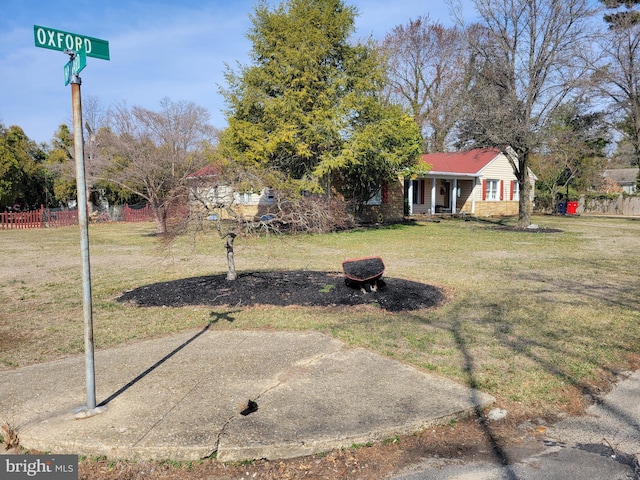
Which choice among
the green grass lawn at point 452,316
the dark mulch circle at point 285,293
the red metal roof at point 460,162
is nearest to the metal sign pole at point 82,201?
the green grass lawn at point 452,316

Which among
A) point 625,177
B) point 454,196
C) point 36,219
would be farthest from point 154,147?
point 625,177

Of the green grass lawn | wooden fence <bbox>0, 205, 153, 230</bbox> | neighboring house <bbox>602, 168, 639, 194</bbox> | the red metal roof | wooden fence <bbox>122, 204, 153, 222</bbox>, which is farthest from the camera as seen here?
neighboring house <bbox>602, 168, 639, 194</bbox>

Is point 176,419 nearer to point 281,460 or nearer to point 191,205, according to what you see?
point 281,460

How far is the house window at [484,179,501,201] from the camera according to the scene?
31906 mm

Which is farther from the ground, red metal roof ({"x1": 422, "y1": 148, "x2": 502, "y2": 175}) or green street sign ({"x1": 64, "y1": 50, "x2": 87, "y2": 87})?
red metal roof ({"x1": 422, "y1": 148, "x2": 502, "y2": 175})

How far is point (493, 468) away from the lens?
9.47 ft

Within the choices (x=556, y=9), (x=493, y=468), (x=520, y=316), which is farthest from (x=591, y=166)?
(x=493, y=468)

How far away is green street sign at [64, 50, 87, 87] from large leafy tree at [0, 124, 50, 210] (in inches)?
1238

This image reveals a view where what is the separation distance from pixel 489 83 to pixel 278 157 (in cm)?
952

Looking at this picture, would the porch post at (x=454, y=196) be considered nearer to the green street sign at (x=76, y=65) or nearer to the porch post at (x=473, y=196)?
the porch post at (x=473, y=196)

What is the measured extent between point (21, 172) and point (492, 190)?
33.3m

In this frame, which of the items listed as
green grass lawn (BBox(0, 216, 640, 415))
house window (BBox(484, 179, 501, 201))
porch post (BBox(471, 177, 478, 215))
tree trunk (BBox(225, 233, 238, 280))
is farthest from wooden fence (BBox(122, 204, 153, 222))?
tree trunk (BBox(225, 233, 238, 280))

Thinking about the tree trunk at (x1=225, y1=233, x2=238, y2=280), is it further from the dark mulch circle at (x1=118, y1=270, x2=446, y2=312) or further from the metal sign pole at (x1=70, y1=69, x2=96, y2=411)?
the metal sign pole at (x1=70, y1=69, x2=96, y2=411)

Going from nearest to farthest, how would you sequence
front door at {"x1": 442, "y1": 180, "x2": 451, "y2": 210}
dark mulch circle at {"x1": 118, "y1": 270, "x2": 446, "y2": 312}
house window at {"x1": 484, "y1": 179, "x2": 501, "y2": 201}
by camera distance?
dark mulch circle at {"x1": 118, "y1": 270, "x2": 446, "y2": 312} < house window at {"x1": 484, "y1": 179, "x2": 501, "y2": 201} < front door at {"x1": 442, "y1": 180, "x2": 451, "y2": 210}
